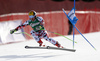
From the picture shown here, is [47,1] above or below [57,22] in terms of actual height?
above

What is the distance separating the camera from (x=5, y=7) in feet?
63.3

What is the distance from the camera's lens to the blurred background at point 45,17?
43.9ft

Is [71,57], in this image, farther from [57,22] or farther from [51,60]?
[57,22]

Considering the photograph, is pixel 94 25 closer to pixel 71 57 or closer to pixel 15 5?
pixel 15 5

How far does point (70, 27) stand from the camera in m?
19.0

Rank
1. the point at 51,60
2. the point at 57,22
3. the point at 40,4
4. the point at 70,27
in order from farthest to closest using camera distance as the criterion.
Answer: the point at 40,4
the point at 70,27
the point at 57,22
the point at 51,60

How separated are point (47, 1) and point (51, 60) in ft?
54.9

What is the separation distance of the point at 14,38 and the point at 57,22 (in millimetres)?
5113

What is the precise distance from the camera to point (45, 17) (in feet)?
54.1

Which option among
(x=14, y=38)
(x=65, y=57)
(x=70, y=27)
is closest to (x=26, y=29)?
(x=14, y=38)

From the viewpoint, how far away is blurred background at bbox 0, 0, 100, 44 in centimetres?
1338

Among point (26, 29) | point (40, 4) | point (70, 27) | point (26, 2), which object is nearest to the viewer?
point (26, 29)

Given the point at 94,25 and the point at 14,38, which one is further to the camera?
the point at 94,25

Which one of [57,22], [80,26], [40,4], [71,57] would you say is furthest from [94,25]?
[71,57]
